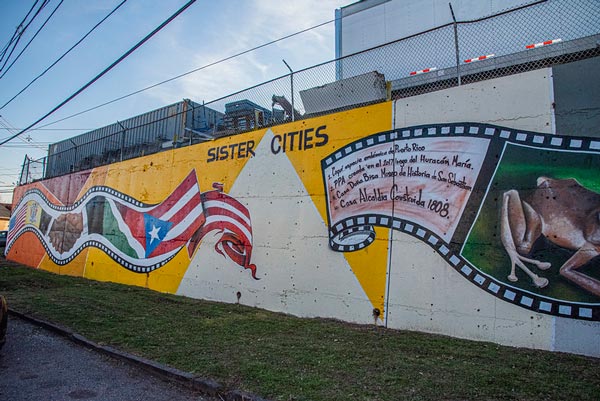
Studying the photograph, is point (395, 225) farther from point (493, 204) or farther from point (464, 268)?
point (493, 204)

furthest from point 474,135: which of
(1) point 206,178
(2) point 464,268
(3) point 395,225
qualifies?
(1) point 206,178

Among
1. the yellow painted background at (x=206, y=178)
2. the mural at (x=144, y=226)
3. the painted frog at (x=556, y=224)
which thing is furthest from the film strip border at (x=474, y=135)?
the mural at (x=144, y=226)

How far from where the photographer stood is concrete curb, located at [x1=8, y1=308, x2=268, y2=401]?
3.72 metres

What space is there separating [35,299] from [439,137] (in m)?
9.22

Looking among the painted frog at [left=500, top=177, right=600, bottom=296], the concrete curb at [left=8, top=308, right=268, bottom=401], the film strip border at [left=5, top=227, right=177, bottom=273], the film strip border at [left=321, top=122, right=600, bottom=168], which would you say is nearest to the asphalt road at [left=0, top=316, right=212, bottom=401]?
the concrete curb at [left=8, top=308, right=268, bottom=401]

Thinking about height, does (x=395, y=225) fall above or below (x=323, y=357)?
above

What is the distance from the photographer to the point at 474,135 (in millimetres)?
5535

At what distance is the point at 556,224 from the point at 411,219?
1.91m

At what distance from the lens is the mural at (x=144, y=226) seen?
857 centimetres

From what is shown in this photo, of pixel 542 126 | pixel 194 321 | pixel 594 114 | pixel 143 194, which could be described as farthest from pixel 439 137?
pixel 143 194

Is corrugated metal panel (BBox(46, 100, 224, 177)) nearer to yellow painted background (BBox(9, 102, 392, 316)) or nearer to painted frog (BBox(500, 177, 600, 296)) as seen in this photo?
yellow painted background (BBox(9, 102, 392, 316))

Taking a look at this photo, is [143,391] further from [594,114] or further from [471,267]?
[594,114]

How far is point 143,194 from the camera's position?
36.7ft

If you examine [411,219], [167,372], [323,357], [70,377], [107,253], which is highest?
[411,219]
